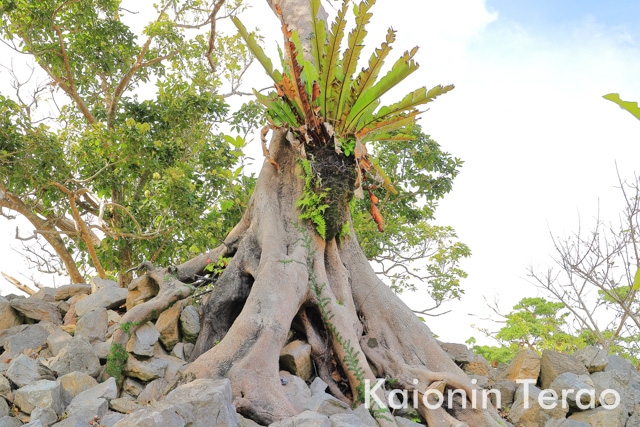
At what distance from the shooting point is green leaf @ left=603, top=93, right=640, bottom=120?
6.39 ft

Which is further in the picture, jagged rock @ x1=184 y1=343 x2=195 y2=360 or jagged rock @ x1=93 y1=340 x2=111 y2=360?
jagged rock @ x1=184 y1=343 x2=195 y2=360

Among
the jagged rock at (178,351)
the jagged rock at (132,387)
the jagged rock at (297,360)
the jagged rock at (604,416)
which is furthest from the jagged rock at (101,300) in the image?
the jagged rock at (604,416)

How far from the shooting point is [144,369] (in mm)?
4383

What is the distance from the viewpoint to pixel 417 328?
5.45m

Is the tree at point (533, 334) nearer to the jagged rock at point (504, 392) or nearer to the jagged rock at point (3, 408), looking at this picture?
the jagged rock at point (504, 392)

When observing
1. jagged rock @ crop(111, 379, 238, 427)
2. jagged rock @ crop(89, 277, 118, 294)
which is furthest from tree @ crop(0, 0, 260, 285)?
jagged rock @ crop(111, 379, 238, 427)

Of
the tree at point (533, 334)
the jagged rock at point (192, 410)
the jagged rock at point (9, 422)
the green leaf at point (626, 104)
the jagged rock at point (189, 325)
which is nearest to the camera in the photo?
the green leaf at point (626, 104)

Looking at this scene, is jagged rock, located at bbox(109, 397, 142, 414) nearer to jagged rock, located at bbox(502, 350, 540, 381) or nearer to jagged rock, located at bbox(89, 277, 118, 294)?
jagged rock, located at bbox(89, 277, 118, 294)

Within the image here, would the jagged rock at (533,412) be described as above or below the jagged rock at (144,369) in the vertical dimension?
below

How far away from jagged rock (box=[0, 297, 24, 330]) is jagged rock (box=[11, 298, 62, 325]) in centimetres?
6

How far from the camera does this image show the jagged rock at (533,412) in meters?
4.96

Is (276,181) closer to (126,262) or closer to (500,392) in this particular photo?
(500,392)

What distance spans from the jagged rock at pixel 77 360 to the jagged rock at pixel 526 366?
444 centimetres

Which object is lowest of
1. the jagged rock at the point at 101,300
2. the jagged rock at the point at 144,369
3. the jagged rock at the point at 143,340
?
the jagged rock at the point at 144,369
